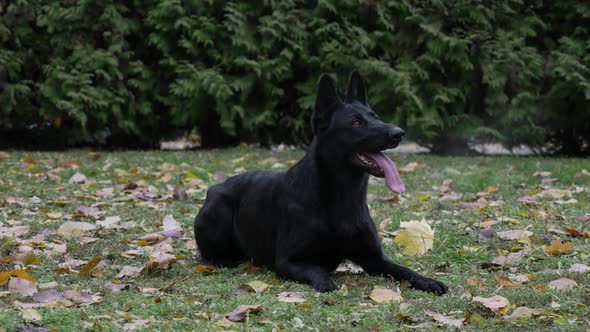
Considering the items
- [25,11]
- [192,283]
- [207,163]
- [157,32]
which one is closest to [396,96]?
Answer: [207,163]

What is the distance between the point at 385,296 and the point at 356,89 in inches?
51.7

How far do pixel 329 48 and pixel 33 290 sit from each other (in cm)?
729

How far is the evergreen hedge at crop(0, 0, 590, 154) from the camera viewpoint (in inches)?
392

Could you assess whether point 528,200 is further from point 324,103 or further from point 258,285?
point 258,285

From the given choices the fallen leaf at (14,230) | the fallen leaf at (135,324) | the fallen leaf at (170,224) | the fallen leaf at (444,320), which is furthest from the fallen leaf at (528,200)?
the fallen leaf at (135,324)

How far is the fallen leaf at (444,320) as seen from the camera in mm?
2949

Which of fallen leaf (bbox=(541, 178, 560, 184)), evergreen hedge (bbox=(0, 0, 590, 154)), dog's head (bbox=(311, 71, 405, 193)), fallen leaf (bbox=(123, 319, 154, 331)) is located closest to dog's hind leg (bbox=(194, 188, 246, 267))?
dog's head (bbox=(311, 71, 405, 193))

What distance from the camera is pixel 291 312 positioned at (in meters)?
3.08

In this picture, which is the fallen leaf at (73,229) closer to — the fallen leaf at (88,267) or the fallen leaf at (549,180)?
the fallen leaf at (88,267)

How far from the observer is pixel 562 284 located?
3.56m

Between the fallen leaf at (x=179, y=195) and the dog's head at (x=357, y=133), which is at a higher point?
the dog's head at (x=357, y=133)

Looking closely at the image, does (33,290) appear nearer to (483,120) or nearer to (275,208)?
(275,208)

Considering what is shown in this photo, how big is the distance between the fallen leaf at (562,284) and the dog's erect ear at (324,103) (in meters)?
1.40

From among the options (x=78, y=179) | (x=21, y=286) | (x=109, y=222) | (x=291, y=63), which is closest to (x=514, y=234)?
(x=109, y=222)
